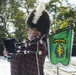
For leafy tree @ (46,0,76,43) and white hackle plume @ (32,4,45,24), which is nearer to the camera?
white hackle plume @ (32,4,45,24)

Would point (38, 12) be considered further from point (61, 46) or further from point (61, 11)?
point (61, 11)

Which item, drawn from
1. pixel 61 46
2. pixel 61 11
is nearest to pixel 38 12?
pixel 61 46

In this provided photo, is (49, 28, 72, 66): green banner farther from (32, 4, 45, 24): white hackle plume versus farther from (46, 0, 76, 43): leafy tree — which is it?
(46, 0, 76, 43): leafy tree

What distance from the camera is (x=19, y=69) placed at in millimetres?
1774

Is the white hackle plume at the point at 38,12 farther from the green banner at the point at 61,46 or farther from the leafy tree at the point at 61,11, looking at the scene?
the leafy tree at the point at 61,11

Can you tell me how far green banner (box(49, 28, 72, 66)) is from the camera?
189 centimetres

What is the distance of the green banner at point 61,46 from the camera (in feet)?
6.20

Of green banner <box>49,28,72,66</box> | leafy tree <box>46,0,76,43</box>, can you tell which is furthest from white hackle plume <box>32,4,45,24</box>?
leafy tree <box>46,0,76,43</box>

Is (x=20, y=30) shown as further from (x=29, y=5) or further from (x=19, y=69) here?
(x=19, y=69)

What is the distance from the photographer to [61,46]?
6.47 feet

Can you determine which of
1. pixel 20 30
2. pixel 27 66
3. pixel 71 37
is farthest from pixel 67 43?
pixel 20 30

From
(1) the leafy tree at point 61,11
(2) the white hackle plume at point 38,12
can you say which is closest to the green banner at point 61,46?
(2) the white hackle plume at point 38,12

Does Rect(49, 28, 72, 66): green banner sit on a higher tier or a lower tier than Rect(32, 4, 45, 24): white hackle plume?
lower

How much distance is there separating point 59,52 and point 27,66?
34cm
